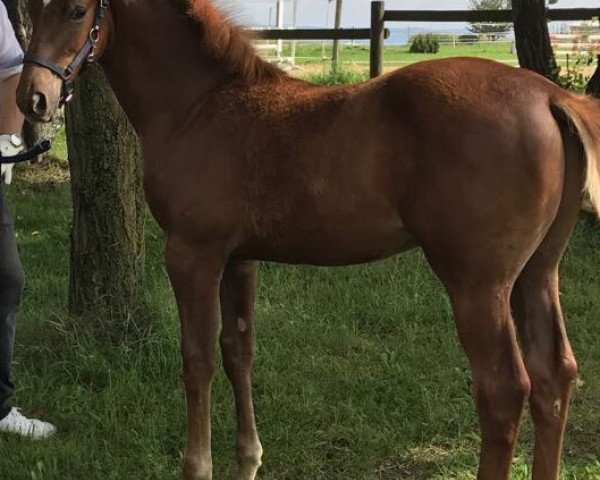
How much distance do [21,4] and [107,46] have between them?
636cm

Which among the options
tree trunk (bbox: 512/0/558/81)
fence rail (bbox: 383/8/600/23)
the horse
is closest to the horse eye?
the horse

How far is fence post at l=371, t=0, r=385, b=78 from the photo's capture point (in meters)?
9.11

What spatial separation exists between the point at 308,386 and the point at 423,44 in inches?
1006

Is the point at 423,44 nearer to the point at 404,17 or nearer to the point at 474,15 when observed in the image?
the point at 404,17

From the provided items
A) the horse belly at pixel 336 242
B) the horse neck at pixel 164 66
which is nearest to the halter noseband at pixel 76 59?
the horse neck at pixel 164 66

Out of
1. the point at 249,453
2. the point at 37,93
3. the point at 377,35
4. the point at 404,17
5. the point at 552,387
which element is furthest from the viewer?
the point at 377,35

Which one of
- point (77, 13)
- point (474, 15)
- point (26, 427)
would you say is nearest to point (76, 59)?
point (77, 13)

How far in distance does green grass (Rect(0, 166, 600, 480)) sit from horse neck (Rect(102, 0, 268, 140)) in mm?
1414

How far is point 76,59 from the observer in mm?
2479

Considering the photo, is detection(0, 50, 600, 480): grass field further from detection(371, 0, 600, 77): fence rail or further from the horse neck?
detection(371, 0, 600, 77): fence rail

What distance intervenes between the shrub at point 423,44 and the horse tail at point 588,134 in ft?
85.3

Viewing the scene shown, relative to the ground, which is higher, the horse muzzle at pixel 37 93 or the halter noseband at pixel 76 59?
the halter noseband at pixel 76 59

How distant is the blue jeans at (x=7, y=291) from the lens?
10.3 feet

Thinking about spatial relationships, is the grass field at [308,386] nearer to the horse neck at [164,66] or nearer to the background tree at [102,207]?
the background tree at [102,207]
